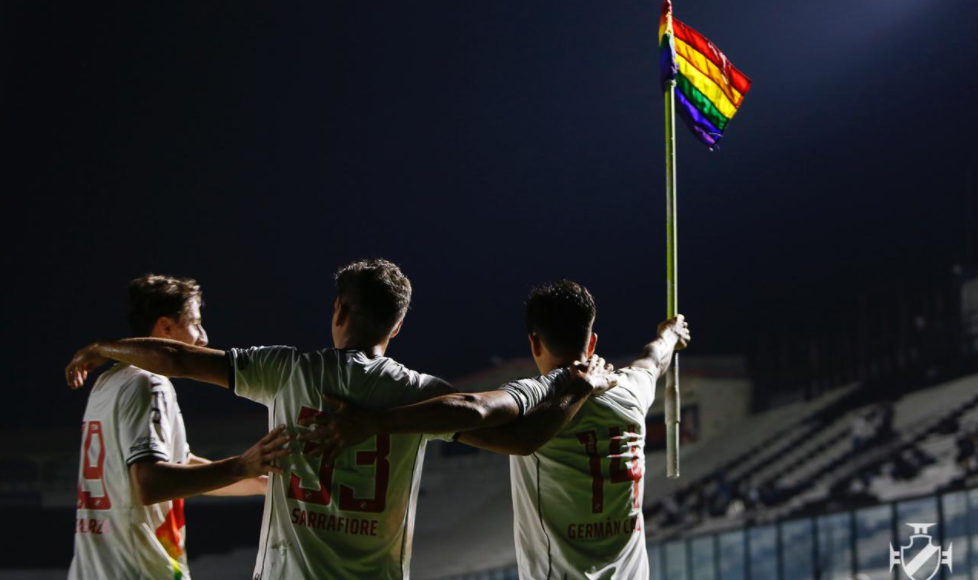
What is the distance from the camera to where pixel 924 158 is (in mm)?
15359

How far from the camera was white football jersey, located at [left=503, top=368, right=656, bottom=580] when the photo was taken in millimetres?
2211

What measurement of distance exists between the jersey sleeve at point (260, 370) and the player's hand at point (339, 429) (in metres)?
0.15

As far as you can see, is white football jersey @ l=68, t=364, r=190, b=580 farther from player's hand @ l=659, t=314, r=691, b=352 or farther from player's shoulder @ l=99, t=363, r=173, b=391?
player's hand @ l=659, t=314, r=691, b=352

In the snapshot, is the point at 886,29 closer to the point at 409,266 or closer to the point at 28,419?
the point at 409,266

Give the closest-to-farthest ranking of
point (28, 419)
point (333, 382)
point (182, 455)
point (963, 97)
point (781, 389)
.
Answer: point (333, 382), point (182, 455), point (28, 419), point (963, 97), point (781, 389)

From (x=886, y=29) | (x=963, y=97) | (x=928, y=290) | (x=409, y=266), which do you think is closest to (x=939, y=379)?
(x=928, y=290)

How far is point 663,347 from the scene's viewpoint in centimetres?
295

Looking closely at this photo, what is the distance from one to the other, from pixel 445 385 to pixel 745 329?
15.0 meters

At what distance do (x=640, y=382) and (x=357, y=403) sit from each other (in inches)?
35.2

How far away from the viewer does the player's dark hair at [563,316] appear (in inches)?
91.0

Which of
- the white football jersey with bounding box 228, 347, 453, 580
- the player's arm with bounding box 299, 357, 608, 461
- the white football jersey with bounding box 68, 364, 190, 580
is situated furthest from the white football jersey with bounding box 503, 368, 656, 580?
the white football jersey with bounding box 68, 364, 190, 580

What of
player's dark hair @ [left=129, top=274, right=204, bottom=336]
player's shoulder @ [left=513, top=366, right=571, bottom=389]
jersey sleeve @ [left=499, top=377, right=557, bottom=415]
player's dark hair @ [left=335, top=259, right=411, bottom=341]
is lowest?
jersey sleeve @ [left=499, top=377, right=557, bottom=415]

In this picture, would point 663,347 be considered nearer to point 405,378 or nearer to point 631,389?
point 631,389

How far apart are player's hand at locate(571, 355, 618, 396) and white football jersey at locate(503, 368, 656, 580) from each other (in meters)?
0.03
